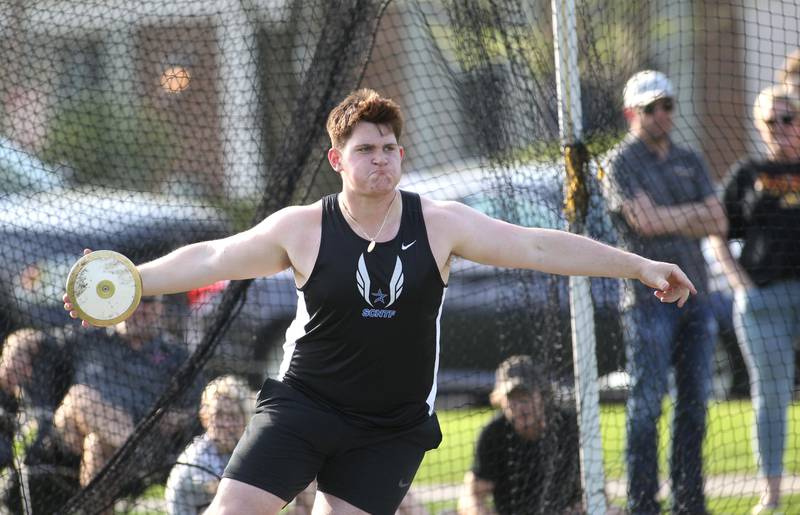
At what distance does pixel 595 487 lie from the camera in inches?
203

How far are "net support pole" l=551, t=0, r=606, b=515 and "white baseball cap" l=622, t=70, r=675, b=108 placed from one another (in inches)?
32.2

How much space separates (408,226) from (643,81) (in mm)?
2505

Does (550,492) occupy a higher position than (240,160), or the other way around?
(240,160)

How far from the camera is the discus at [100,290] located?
3.78 metres

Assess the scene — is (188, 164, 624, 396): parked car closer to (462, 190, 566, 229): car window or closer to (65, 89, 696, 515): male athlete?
(462, 190, 566, 229): car window

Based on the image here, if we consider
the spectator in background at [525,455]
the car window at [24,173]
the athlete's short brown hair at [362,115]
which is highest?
the car window at [24,173]

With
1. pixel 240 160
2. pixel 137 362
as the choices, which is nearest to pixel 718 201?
pixel 240 160

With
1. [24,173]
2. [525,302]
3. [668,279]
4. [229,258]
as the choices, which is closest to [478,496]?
[525,302]

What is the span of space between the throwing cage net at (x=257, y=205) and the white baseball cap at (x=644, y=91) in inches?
5.5

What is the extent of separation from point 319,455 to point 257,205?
2.02 m

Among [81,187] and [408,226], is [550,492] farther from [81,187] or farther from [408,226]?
[81,187]

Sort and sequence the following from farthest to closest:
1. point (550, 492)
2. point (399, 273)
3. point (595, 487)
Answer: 1. point (550, 492)
2. point (595, 487)
3. point (399, 273)

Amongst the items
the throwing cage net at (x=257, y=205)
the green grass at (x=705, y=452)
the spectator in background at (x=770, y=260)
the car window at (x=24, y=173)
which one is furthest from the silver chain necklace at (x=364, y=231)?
the spectator in background at (x=770, y=260)

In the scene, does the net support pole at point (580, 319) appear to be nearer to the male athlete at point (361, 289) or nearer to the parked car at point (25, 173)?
the male athlete at point (361, 289)
